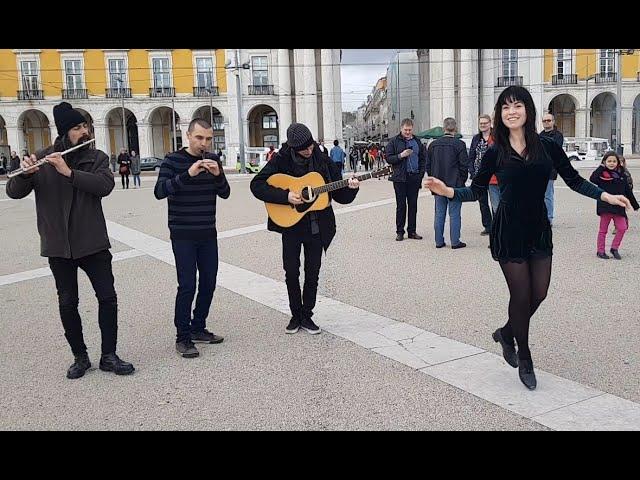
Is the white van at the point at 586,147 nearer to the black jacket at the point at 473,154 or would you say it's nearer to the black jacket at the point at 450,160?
the black jacket at the point at 473,154

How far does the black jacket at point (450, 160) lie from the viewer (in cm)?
1002

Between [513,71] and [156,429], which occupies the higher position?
[513,71]

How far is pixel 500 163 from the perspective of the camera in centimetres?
432

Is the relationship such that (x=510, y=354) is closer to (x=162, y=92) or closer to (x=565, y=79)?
(x=162, y=92)

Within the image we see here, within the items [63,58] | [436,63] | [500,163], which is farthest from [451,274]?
[63,58]

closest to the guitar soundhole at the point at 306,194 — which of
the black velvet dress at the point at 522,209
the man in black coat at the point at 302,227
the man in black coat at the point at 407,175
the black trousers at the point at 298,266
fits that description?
the man in black coat at the point at 302,227

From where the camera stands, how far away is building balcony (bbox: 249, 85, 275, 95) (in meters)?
57.4

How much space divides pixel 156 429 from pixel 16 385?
4.75 ft

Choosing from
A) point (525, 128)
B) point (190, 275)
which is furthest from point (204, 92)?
point (525, 128)

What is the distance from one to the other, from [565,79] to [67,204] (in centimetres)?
5993

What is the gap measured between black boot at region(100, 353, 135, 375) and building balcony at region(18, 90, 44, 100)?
6038 cm

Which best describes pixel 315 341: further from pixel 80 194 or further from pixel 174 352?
pixel 80 194

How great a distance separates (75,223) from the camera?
15.4 feet

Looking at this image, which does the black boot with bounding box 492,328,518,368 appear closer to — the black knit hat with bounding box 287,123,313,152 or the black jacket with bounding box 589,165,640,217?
the black knit hat with bounding box 287,123,313,152
